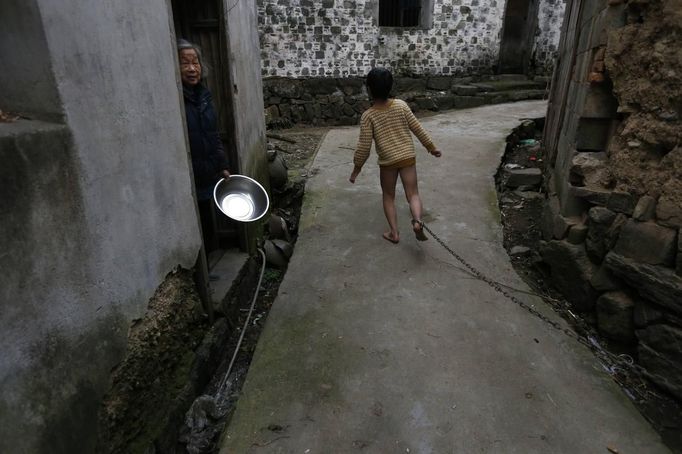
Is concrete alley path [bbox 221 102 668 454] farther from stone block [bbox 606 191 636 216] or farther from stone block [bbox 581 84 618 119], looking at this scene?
stone block [bbox 581 84 618 119]

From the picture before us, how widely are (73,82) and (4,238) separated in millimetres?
635

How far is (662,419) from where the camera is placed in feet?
7.59

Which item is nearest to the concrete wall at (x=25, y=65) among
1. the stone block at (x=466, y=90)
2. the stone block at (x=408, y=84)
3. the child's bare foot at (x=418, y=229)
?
the child's bare foot at (x=418, y=229)

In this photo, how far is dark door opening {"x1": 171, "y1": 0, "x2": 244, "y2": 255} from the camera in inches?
130

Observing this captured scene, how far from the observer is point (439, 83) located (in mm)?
11094

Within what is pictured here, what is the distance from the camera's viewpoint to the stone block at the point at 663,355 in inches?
92.6

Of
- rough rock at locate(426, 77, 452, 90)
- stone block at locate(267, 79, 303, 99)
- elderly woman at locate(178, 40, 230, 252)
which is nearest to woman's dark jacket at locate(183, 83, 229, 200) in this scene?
elderly woman at locate(178, 40, 230, 252)

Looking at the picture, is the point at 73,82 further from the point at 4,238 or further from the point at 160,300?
the point at 160,300

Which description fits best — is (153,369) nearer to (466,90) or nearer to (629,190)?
(629,190)

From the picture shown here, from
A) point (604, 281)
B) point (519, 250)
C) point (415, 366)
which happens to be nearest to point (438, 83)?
point (519, 250)

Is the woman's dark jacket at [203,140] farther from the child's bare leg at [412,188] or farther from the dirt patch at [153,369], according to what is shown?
the child's bare leg at [412,188]

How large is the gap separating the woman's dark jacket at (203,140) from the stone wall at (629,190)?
8.82ft

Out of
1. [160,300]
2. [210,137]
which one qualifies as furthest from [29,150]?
[210,137]

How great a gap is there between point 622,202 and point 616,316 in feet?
2.48
